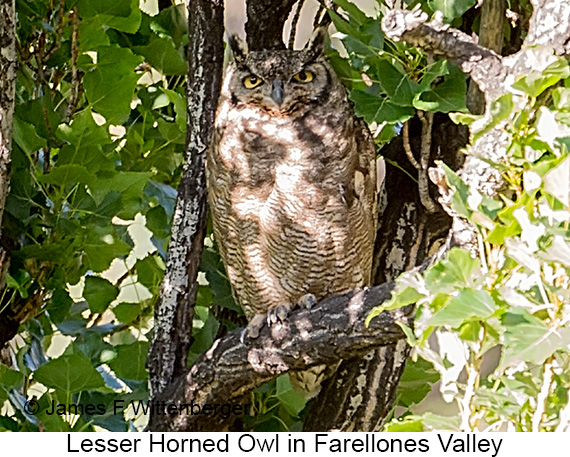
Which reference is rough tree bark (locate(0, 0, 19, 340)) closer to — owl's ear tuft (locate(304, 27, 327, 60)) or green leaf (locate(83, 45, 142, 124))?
green leaf (locate(83, 45, 142, 124))

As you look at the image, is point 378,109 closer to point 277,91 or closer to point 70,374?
point 277,91

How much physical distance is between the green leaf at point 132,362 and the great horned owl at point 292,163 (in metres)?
0.28

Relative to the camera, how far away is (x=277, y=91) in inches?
78.4

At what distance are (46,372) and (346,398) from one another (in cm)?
67

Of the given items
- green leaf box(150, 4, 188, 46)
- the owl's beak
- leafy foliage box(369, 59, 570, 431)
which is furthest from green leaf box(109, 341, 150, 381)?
leafy foliage box(369, 59, 570, 431)

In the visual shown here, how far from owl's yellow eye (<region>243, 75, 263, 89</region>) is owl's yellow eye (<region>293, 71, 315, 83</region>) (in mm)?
80

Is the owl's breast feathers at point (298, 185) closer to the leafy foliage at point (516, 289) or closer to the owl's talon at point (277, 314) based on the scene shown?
the owl's talon at point (277, 314)

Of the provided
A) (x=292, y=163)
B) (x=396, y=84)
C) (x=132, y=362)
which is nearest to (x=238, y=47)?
(x=292, y=163)

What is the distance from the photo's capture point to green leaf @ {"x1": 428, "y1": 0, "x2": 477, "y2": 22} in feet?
5.07

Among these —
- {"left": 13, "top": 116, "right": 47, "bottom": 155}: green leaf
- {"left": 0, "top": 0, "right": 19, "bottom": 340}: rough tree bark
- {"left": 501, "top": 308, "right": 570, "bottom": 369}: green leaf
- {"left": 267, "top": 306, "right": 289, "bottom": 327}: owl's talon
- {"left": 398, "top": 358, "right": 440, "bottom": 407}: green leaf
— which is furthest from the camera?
{"left": 398, "top": 358, "right": 440, "bottom": 407}: green leaf

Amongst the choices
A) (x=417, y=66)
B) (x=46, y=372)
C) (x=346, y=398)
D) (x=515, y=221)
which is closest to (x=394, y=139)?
(x=417, y=66)

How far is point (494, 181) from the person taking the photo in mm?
1242

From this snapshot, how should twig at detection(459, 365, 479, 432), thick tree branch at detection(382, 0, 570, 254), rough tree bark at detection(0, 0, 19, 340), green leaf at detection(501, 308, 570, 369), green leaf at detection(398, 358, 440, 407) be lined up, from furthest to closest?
green leaf at detection(398, 358, 440, 407)
rough tree bark at detection(0, 0, 19, 340)
thick tree branch at detection(382, 0, 570, 254)
twig at detection(459, 365, 479, 432)
green leaf at detection(501, 308, 570, 369)

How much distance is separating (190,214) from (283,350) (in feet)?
1.25
